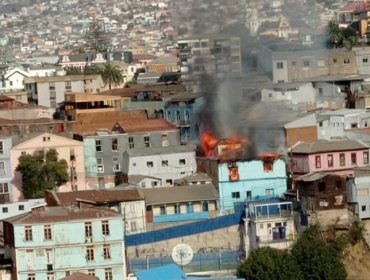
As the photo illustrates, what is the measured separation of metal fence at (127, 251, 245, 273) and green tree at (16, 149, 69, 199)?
4.47 meters

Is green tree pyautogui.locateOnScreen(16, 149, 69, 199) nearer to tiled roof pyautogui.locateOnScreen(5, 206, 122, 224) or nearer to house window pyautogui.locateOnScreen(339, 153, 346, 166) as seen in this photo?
tiled roof pyautogui.locateOnScreen(5, 206, 122, 224)

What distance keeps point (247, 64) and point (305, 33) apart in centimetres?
1386

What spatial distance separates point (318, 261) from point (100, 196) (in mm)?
4092

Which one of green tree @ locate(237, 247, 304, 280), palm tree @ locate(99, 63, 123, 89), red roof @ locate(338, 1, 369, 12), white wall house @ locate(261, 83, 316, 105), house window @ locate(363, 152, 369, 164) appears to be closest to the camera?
green tree @ locate(237, 247, 304, 280)

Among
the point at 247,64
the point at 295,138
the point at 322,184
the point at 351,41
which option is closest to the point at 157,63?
the point at 351,41

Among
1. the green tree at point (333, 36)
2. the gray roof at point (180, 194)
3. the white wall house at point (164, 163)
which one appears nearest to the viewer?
the gray roof at point (180, 194)

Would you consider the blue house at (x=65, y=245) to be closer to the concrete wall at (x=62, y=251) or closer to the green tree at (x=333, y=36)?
the concrete wall at (x=62, y=251)

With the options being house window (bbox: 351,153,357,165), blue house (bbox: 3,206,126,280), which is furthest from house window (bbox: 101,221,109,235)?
house window (bbox: 351,153,357,165)

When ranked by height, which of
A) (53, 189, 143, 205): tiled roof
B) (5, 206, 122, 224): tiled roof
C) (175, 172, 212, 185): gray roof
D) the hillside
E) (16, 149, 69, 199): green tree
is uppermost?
(16, 149, 69, 199): green tree

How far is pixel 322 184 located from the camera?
26.9 meters

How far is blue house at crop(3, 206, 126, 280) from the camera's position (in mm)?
24703

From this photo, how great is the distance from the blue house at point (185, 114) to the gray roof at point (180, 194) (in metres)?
4.19

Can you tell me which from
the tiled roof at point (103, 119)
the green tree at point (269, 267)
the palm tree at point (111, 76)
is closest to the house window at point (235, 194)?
the green tree at point (269, 267)

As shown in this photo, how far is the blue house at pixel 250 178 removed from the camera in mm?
28234
